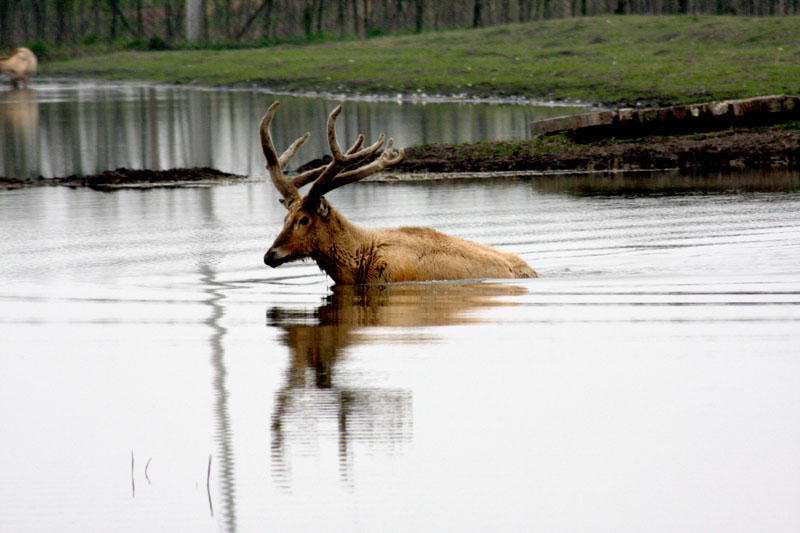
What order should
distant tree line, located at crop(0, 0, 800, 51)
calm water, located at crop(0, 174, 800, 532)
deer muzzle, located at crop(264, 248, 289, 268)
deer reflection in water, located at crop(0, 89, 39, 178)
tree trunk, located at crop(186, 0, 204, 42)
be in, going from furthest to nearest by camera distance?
tree trunk, located at crop(186, 0, 204, 42), distant tree line, located at crop(0, 0, 800, 51), deer reflection in water, located at crop(0, 89, 39, 178), deer muzzle, located at crop(264, 248, 289, 268), calm water, located at crop(0, 174, 800, 532)

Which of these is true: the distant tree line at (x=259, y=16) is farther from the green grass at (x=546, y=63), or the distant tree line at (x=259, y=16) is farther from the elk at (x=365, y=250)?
the elk at (x=365, y=250)

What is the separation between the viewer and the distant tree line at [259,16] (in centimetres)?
7812

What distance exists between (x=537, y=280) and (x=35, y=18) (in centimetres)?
8226

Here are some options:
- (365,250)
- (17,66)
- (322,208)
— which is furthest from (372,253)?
(17,66)

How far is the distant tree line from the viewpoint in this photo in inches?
3076

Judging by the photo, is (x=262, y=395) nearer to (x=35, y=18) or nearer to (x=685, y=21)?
(x=685, y=21)

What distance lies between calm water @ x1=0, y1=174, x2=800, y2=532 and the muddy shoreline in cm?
931

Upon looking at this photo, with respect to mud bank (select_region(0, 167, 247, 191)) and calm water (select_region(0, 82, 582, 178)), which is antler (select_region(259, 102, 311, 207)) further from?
calm water (select_region(0, 82, 582, 178))

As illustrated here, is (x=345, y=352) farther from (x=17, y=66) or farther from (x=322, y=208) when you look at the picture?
(x=17, y=66)

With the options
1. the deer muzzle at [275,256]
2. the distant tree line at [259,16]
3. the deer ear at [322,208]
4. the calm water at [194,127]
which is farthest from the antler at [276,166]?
the distant tree line at [259,16]

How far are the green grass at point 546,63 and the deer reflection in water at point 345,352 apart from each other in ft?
83.8

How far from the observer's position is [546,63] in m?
50.0

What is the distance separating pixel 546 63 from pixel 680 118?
23349mm

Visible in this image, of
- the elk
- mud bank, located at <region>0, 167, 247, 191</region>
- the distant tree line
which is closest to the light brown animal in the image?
the distant tree line
